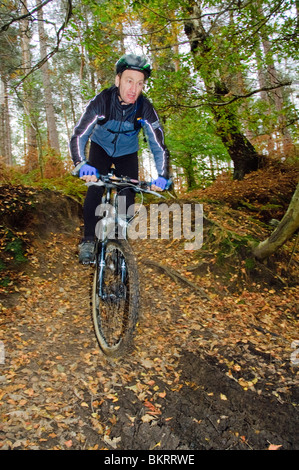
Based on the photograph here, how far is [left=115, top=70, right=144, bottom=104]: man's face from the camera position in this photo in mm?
3500

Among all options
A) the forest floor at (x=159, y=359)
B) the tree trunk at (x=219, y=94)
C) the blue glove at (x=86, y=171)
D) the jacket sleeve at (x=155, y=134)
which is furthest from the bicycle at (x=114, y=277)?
the tree trunk at (x=219, y=94)

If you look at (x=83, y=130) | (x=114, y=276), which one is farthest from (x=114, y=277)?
(x=83, y=130)

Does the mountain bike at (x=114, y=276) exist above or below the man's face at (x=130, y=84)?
below

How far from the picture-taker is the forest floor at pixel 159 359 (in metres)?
2.45

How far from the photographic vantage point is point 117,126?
3.71 meters

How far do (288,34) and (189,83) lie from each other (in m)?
2.18

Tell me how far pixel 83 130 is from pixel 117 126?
56 centimetres

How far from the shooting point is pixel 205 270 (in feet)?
18.7

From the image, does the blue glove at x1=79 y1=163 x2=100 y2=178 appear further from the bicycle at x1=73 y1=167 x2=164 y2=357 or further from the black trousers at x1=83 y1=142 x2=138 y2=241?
the black trousers at x1=83 y1=142 x2=138 y2=241

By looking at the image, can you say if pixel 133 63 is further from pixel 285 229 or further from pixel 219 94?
pixel 285 229

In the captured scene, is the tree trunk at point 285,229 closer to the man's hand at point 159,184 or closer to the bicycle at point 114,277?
the man's hand at point 159,184

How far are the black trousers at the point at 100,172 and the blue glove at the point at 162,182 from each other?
2.02ft
